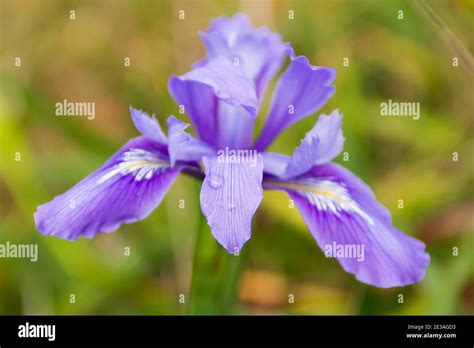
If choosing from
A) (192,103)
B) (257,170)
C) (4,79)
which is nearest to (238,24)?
(192,103)

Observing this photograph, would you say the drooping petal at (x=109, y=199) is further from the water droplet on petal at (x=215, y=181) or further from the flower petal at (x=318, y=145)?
the flower petal at (x=318, y=145)

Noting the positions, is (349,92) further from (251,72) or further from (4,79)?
(4,79)

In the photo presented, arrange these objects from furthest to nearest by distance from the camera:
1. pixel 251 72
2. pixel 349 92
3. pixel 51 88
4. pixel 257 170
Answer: pixel 51 88
pixel 349 92
pixel 251 72
pixel 257 170

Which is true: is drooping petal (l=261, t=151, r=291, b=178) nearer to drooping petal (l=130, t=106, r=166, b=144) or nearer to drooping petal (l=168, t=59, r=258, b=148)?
drooping petal (l=168, t=59, r=258, b=148)

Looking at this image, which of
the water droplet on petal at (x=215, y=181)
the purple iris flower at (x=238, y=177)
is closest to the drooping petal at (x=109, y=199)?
the purple iris flower at (x=238, y=177)

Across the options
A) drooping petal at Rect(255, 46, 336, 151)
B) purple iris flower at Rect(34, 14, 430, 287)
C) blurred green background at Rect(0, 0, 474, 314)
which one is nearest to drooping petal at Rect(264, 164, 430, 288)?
purple iris flower at Rect(34, 14, 430, 287)

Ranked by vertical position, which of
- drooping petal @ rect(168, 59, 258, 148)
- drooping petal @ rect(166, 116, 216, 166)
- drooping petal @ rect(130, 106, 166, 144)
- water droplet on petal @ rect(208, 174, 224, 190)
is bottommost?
water droplet on petal @ rect(208, 174, 224, 190)
